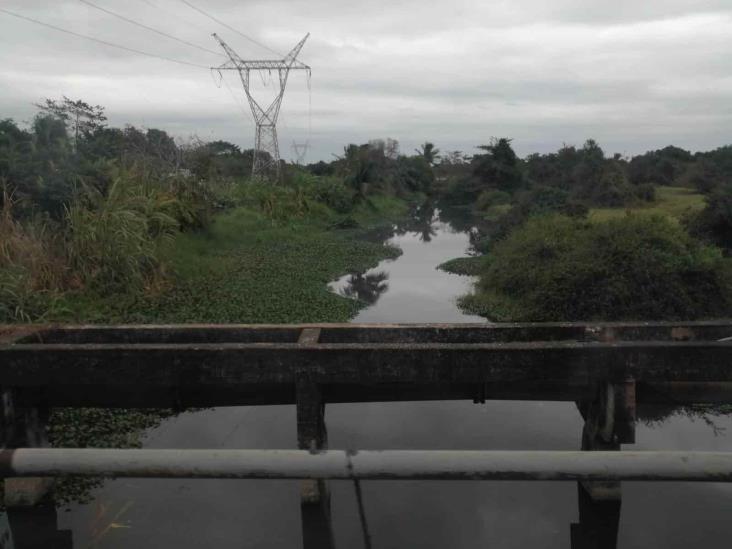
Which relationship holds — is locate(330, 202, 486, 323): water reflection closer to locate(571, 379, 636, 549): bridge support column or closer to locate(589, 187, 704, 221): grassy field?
locate(589, 187, 704, 221): grassy field

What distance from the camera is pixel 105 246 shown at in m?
9.74

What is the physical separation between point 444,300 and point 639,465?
11238mm

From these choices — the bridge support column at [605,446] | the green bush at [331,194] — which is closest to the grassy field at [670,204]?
the green bush at [331,194]

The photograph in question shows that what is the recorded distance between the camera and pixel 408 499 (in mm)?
5008

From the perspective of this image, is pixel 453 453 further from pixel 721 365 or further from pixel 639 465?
pixel 721 365

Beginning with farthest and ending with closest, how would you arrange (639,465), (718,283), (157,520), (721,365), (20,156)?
(20,156)
(718,283)
(157,520)
(721,365)
(639,465)

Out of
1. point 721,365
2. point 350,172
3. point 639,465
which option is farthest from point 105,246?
point 350,172

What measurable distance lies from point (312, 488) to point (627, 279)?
22.5 ft

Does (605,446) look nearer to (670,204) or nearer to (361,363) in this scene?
(361,363)

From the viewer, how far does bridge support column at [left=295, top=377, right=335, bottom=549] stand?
428 cm

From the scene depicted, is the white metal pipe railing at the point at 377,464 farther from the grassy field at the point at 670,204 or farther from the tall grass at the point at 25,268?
the grassy field at the point at 670,204

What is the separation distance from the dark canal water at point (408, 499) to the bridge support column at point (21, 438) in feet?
1.10

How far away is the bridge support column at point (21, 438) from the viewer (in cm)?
436

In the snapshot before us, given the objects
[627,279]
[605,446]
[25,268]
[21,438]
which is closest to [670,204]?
[627,279]
